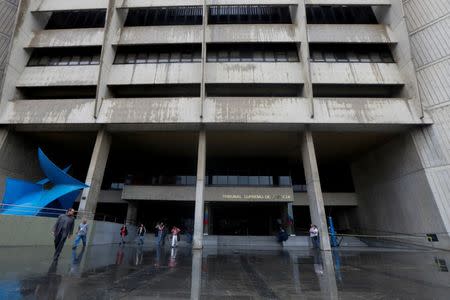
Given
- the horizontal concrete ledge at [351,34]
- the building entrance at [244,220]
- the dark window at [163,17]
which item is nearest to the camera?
the horizontal concrete ledge at [351,34]

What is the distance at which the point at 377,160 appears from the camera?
80.2 feet

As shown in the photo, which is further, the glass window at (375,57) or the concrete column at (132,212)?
the concrete column at (132,212)

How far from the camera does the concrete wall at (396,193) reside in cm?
1820

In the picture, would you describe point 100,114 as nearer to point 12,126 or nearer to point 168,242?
point 12,126

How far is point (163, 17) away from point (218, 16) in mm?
5542

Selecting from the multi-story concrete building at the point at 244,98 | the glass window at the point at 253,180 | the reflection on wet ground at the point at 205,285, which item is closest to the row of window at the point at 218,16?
the multi-story concrete building at the point at 244,98

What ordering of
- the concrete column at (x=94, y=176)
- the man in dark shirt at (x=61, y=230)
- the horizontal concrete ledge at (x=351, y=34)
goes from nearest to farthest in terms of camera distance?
the man in dark shirt at (x=61, y=230)
the concrete column at (x=94, y=176)
the horizontal concrete ledge at (x=351, y=34)

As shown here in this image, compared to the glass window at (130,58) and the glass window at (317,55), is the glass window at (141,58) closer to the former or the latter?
the glass window at (130,58)

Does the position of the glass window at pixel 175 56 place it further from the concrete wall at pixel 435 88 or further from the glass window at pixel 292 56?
the concrete wall at pixel 435 88

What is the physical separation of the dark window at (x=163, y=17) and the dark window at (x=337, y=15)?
36.7ft

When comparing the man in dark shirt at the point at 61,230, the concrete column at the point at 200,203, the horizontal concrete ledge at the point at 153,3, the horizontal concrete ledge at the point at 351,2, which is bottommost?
the man in dark shirt at the point at 61,230

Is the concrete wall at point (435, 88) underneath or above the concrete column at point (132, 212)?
above

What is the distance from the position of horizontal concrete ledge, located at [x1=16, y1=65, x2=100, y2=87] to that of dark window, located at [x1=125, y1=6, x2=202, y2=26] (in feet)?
24.3

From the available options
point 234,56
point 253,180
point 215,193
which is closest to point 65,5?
point 234,56
